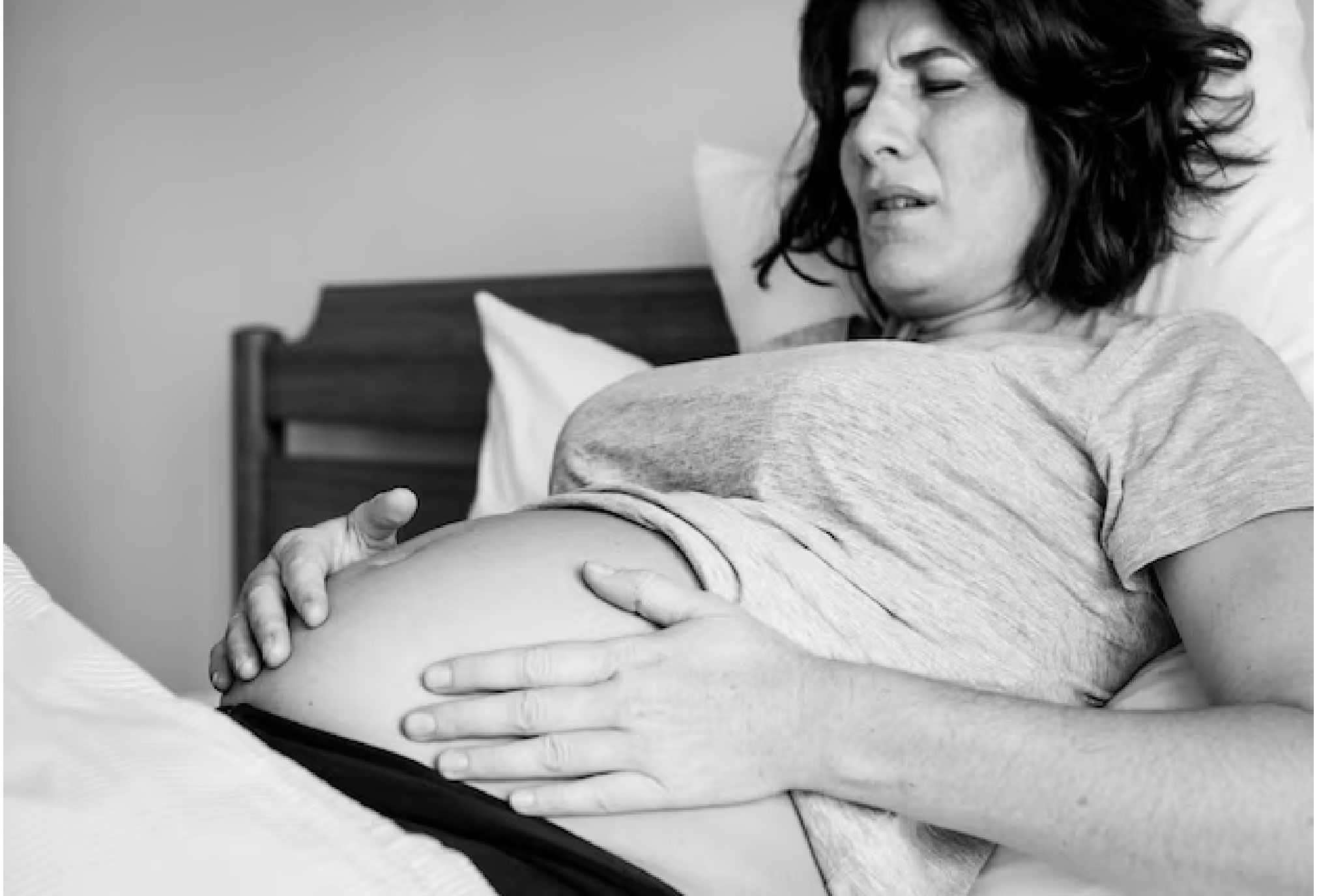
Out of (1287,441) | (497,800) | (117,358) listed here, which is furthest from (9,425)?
(1287,441)

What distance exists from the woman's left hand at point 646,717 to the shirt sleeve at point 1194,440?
26 centimetres

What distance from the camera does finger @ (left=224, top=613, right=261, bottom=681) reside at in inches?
34.5

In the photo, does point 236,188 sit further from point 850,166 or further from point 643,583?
point 643,583

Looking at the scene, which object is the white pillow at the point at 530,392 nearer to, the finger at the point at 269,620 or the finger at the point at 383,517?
the finger at the point at 383,517

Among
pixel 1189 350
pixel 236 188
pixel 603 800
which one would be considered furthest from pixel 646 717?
pixel 236 188

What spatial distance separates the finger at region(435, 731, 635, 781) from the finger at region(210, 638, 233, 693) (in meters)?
0.24

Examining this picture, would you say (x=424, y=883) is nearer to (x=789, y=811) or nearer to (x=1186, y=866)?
(x=789, y=811)

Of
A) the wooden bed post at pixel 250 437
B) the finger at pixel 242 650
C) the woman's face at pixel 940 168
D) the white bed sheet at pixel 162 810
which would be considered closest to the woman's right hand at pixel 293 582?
the finger at pixel 242 650

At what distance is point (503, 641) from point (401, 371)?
1.09m

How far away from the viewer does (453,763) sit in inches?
30.5

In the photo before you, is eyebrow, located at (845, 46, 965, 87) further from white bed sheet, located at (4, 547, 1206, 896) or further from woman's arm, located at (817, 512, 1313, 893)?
white bed sheet, located at (4, 547, 1206, 896)

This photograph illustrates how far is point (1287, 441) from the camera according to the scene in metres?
0.86

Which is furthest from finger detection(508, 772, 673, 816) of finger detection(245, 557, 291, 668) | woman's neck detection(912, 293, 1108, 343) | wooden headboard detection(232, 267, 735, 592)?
wooden headboard detection(232, 267, 735, 592)

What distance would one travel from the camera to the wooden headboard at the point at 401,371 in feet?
5.40
